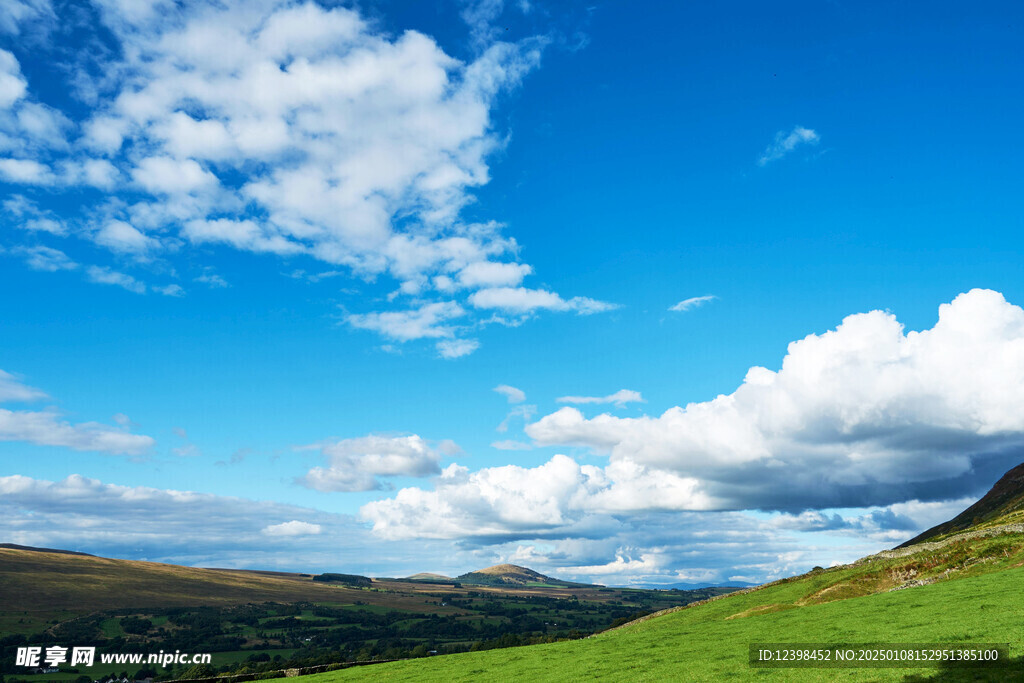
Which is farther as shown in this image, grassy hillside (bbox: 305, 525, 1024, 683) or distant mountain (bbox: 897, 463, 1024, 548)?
distant mountain (bbox: 897, 463, 1024, 548)

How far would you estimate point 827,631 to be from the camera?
91.6ft

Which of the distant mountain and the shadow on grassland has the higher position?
the distant mountain

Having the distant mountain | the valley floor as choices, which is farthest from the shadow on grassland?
the distant mountain

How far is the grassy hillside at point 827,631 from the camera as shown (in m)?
22.8

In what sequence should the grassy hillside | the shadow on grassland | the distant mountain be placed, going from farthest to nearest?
the distant mountain < the grassy hillside < the shadow on grassland

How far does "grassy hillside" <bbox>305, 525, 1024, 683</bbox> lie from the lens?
22.8 m

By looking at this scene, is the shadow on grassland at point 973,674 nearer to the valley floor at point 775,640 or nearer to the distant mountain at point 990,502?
the valley floor at point 775,640

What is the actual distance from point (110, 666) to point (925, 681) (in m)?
245

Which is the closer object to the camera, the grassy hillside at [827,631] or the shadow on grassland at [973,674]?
the shadow on grassland at [973,674]

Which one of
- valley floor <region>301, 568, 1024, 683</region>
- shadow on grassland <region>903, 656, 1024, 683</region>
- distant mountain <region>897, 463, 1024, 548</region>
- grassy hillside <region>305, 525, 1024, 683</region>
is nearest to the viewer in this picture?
shadow on grassland <region>903, 656, 1024, 683</region>

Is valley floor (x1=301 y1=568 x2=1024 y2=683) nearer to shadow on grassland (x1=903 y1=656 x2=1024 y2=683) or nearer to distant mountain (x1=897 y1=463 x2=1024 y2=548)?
shadow on grassland (x1=903 y1=656 x2=1024 y2=683)

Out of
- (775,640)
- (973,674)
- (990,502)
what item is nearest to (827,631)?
(775,640)

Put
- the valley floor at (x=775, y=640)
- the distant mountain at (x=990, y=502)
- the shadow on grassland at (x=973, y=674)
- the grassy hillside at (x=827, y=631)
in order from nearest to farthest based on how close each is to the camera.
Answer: the shadow on grassland at (x=973, y=674), the valley floor at (x=775, y=640), the grassy hillside at (x=827, y=631), the distant mountain at (x=990, y=502)

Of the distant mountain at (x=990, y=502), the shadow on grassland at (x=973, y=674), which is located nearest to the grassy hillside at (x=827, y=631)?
the shadow on grassland at (x=973, y=674)
